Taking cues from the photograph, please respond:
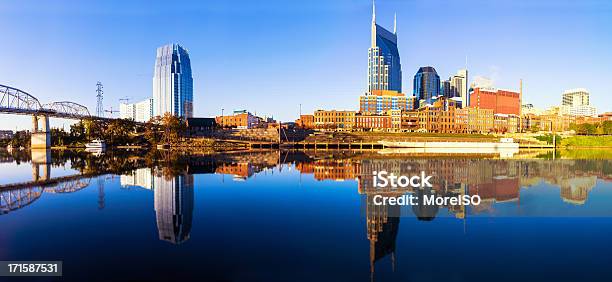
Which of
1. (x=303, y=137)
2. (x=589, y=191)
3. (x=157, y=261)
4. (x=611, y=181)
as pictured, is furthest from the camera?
(x=303, y=137)

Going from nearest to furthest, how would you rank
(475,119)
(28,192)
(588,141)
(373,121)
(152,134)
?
1. (28,192)
2. (152,134)
3. (588,141)
4. (373,121)
5. (475,119)

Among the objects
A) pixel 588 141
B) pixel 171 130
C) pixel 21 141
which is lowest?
pixel 21 141

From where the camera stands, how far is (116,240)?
1206 cm

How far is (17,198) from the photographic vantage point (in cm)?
2102

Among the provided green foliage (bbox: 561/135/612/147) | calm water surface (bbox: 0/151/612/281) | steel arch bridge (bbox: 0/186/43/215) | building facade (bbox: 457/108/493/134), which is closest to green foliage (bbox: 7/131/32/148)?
steel arch bridge (bbox: 0/186/43/215)

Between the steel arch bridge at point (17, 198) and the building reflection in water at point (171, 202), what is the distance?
17.2 feet

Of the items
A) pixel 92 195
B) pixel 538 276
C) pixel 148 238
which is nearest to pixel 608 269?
pixel 538 276

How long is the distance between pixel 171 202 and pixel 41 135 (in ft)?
338

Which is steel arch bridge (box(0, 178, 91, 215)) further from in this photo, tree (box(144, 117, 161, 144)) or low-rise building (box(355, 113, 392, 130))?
low-rise building (box(355, 113, 392, 130))

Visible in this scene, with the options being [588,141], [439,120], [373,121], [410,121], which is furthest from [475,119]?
[588,141]

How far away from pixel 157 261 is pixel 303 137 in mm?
124094

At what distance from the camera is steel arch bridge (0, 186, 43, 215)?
59.5ft

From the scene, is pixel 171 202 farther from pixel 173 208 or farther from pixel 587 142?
pixel 587 142

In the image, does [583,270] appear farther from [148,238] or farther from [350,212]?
[148,238]
